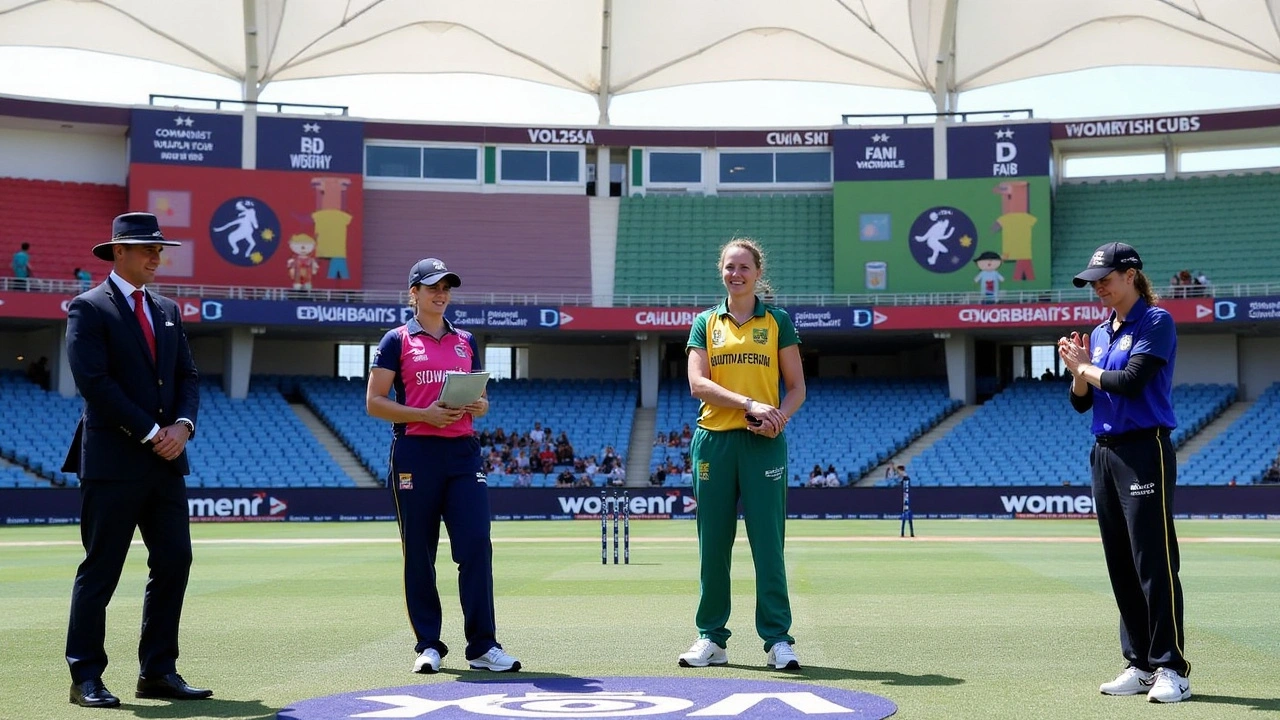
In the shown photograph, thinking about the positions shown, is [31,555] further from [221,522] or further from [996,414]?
[996,414]

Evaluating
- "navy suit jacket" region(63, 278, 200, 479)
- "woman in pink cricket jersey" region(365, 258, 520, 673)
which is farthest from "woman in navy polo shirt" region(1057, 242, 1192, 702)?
"navy suit jacket" region(63, 278, 200, 479)

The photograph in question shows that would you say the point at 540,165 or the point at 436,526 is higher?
the point at 540,165

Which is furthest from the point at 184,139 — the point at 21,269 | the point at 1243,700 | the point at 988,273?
the point at 1243,700

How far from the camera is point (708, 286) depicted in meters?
51.2

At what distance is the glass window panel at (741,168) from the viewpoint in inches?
2087

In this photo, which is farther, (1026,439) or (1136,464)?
(1026,439)

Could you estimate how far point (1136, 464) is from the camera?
7.04 meters

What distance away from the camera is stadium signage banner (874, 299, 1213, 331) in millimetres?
44406

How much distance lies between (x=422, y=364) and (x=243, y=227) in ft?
136

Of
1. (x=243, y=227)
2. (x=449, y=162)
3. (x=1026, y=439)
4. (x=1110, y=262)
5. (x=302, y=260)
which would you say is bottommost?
(x=1026, y=439)

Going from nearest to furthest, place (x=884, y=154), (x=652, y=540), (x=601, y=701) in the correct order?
1. (x=601, y=701)
2. (x=652, y=540)
3. (x=884, y=154)

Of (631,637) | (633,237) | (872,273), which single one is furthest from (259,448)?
(631,637)

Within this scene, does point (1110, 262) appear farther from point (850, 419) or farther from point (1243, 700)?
point (850, 419)

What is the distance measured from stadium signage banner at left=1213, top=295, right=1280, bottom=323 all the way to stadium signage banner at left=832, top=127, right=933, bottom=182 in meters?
10.9
